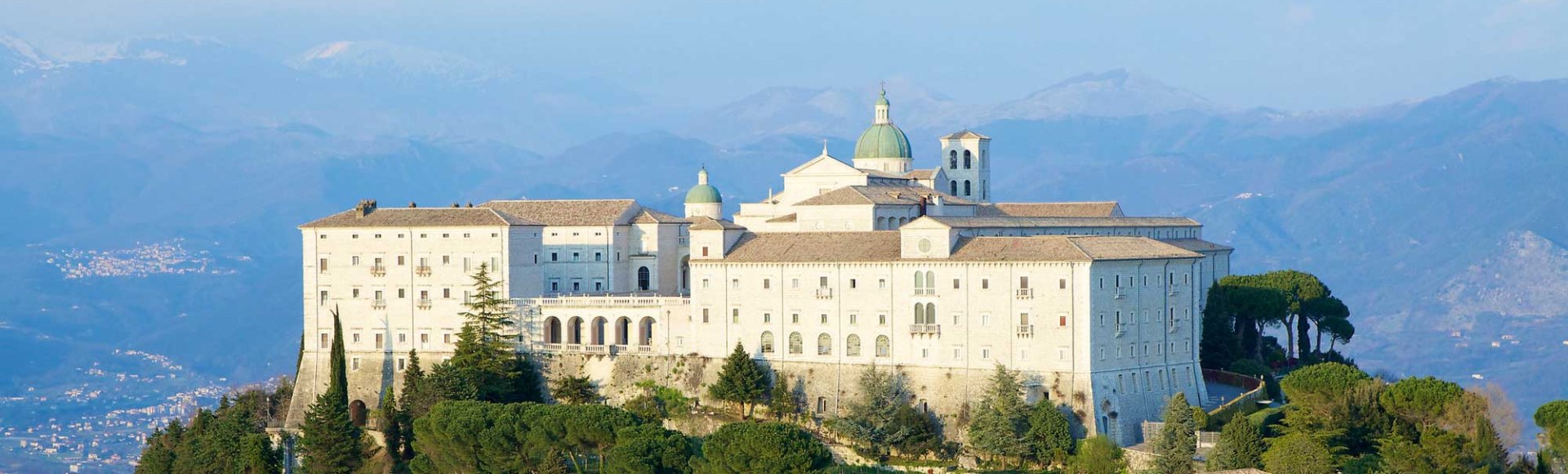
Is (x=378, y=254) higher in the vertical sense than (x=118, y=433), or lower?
higher

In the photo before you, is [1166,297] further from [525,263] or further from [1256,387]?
[525,263]

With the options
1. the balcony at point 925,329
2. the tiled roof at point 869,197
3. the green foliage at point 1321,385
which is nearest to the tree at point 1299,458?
the green foliage at point 1321,385

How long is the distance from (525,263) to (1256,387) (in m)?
26.1

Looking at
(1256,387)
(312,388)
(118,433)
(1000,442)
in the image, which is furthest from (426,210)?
(118,433)

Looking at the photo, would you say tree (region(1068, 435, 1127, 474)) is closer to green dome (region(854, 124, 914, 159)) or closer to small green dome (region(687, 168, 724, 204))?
small green dome (region(687, 168, 724, 204))

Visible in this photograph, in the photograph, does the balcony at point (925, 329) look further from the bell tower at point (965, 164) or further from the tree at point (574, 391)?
the bell tower at point (965, 164)

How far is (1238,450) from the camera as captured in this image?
201 feet

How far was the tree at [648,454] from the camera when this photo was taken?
62312mm

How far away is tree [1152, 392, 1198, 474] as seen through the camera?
60.8 meters

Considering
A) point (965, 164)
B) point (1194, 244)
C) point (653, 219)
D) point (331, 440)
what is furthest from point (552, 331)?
point (965, 164)

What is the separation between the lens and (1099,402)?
6394 cm

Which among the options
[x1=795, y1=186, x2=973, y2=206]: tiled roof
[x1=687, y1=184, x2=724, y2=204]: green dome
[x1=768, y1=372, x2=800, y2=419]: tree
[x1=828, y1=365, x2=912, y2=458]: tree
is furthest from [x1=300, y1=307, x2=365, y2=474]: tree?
[x1=795, y1=186, x2=973, y2=206]: tiled roof

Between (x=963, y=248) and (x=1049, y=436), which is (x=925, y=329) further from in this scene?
(x=1049, y=436)

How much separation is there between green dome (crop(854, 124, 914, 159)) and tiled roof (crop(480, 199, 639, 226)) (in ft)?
51.0
